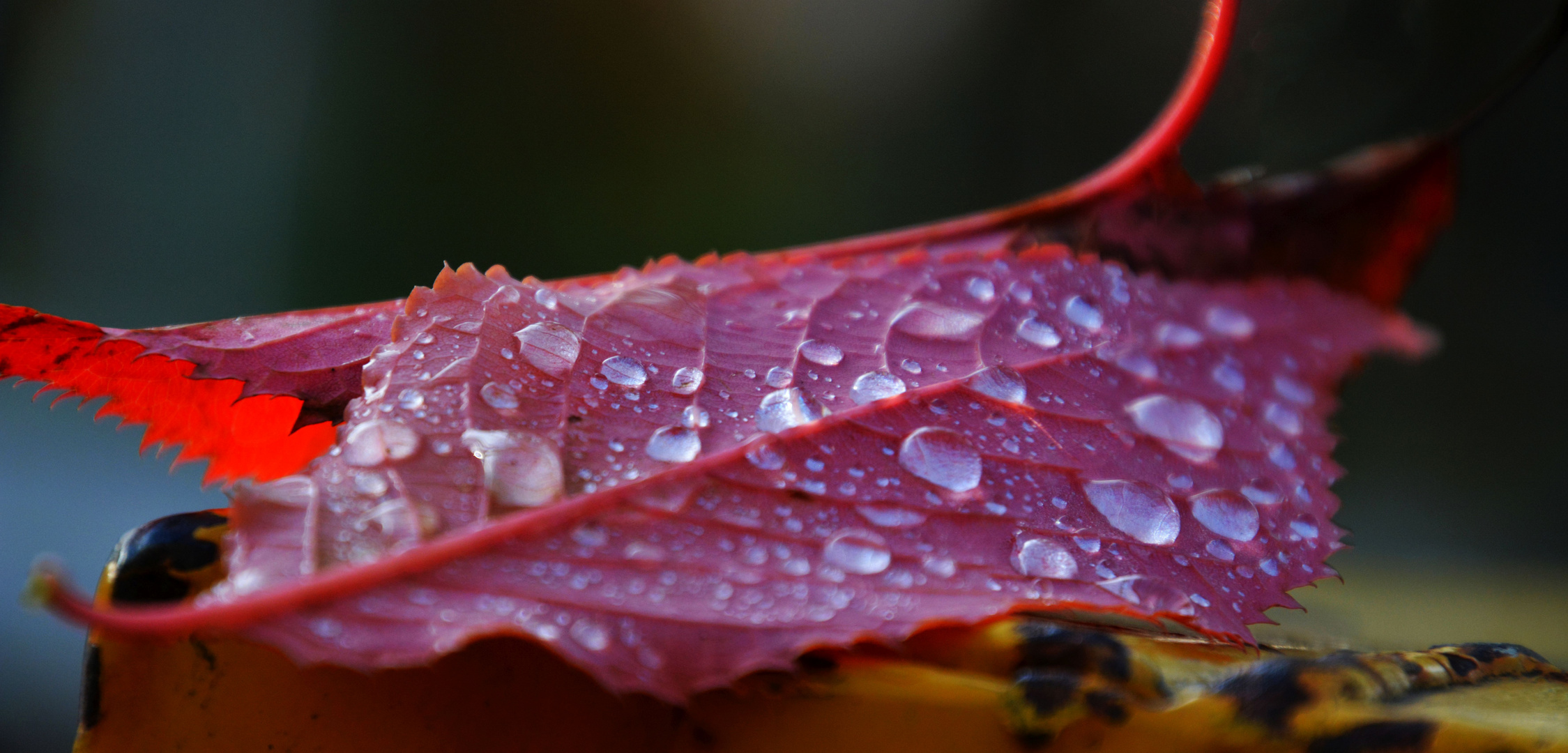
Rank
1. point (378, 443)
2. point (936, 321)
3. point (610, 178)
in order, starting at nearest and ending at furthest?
point (378, 443) → point (936, 321) → point (610, 178)

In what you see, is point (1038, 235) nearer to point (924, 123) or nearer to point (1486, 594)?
point (1486, 594)

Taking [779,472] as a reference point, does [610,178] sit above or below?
above

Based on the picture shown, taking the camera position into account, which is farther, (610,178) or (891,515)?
(610,178)

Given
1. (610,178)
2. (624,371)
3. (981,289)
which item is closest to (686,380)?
(624,371)

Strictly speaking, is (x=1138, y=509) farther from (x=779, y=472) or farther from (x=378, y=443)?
(x=378, y=443)

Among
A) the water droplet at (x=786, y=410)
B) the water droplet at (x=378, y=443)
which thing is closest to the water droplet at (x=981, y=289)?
the water droplet at (x=786, y=410)

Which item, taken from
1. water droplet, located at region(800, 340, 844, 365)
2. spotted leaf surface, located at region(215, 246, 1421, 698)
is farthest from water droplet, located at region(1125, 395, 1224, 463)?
water droplet, located at region(800, 340, 844, 365)
